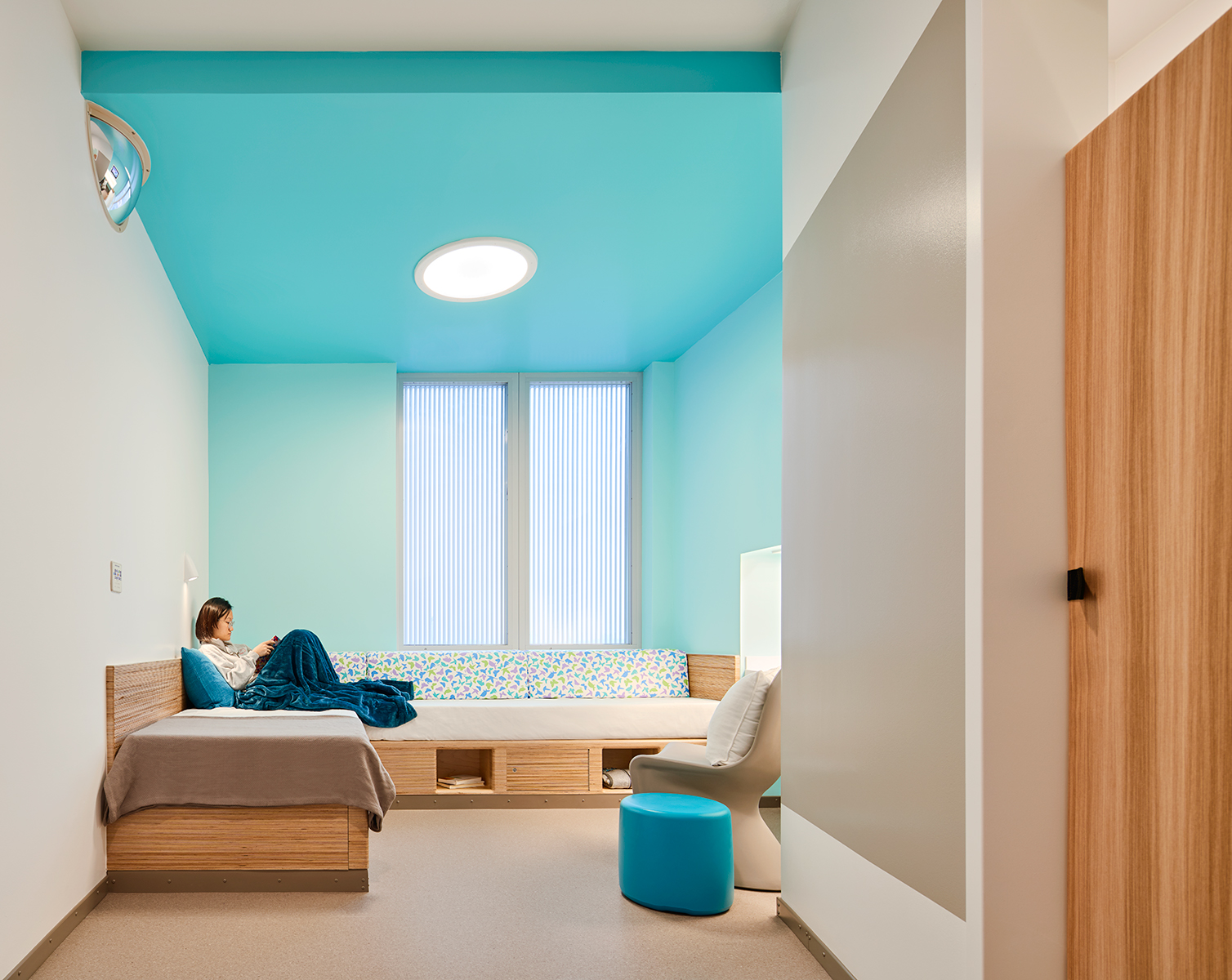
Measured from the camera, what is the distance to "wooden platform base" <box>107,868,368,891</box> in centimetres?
344

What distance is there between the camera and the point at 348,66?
133 inches

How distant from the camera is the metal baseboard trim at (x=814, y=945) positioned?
2531 millimetres

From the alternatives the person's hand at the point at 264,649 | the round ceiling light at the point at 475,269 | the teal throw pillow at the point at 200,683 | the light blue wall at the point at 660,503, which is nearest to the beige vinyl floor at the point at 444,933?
the teal throw pillow at the point at 200,683

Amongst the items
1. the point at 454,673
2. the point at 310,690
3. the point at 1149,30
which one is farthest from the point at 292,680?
the point at 1149,30

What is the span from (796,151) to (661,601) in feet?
10.9

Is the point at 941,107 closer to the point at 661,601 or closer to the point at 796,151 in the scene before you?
the point at 796,151

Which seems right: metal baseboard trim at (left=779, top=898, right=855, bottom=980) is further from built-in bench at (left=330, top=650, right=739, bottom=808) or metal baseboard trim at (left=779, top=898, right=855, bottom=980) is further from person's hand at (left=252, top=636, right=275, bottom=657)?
person's hand at (left=252, top=636, right=275, bottom=657)

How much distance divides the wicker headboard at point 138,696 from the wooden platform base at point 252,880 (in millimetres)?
448

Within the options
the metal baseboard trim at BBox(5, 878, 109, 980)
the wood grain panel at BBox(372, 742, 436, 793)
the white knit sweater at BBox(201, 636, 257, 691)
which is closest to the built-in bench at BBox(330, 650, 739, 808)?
the wood grain panel at BBox(372, 742, 436, 793)

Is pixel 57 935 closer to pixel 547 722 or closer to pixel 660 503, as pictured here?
pixel 547 722

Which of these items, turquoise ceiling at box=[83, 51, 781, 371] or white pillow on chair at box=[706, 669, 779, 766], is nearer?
turquoise ceiling at box=[83, 51, 781, 371]

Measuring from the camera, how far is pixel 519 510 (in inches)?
243

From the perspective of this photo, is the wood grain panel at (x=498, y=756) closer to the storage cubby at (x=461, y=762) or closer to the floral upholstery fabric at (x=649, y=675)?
the storage cubby at (x=461, y=762)

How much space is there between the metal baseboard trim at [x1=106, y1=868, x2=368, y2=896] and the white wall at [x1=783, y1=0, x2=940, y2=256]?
2741 millimetres
